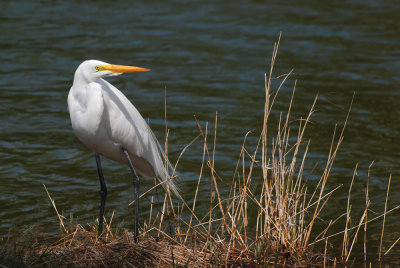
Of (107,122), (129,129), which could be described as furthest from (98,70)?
(129,129)

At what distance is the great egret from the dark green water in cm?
77

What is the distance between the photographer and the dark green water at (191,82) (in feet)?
22.7

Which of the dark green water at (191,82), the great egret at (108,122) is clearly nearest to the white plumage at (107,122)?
the great egret at (108,122)

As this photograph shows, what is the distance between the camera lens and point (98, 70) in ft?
15.9

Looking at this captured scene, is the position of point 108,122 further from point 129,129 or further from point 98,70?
point 98,70

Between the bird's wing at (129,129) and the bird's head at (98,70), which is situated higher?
the bird's head at (98,70)

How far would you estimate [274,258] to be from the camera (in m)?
4.87

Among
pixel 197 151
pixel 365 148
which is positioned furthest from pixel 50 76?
pixel 365 148

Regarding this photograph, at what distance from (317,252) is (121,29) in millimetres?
7337

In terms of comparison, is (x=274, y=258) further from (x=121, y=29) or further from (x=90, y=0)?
(x=90, y=0)

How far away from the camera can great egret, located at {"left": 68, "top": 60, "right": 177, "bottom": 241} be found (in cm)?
488

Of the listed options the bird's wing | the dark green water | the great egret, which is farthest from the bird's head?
the dark green water

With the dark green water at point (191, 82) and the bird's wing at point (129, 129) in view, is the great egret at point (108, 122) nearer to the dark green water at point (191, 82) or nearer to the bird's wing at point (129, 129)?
the bird's wing at point (129, 129)

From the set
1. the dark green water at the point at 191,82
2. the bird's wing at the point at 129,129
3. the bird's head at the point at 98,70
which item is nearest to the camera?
the bird's head at the point at 98,70
